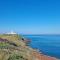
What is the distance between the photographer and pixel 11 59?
1828 cm

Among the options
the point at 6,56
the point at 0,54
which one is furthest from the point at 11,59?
the point at 0,54

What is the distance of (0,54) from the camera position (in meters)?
20.0

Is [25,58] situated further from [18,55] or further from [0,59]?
[0,59]

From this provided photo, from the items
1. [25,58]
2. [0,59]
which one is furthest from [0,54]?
[25,58]

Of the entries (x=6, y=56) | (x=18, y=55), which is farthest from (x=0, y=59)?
(x=18, y=55)

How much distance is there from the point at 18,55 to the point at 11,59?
1036 mm

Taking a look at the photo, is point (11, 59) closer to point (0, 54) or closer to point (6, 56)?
point (6, 56)

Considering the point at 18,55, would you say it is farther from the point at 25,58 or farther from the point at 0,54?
the point at 0,54

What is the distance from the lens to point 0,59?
1886cm

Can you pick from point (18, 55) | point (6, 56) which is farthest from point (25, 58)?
point (6, 56)

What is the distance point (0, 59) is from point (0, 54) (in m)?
1.18

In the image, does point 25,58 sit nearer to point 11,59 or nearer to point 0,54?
point 11,59

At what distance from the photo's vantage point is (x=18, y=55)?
62.4ft

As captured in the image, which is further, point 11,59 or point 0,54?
point 0,54
